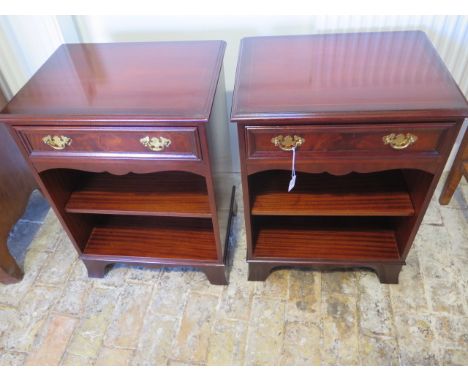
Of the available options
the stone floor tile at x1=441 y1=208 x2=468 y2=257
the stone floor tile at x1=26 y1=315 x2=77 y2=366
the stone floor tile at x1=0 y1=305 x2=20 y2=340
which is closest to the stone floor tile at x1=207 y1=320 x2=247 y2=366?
the stone floor tile at x1=26 y1=315 x2=77 y2=366

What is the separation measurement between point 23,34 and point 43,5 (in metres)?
0.18

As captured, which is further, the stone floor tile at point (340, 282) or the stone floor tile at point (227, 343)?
the stone floor tile at point (340, 282)

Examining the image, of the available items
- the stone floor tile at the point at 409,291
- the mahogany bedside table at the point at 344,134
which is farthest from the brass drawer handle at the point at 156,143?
the stone floor tile at the point at 409,291

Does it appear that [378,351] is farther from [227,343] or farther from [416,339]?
[227,343]

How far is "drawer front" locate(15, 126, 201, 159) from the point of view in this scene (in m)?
1.06

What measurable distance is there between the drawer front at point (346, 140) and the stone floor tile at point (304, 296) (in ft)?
2.16

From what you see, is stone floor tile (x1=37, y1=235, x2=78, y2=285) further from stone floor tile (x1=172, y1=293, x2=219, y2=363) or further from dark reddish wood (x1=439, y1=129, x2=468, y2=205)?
dark reddish wood (x1=439, y1=129, x2=468, y2=205)

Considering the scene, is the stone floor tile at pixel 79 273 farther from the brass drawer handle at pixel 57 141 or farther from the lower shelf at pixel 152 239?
the brass drawer handle at pixel 57 141

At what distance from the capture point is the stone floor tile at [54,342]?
1.39m

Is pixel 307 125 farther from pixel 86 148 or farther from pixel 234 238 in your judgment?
pixel 234 238

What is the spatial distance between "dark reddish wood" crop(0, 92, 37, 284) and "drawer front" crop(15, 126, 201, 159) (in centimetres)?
51

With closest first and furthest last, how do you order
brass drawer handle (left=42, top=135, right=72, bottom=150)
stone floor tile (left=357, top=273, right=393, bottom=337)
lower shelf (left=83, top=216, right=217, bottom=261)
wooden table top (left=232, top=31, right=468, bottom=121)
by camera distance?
wooden table top (left=232, top=31, right=468, bottom=121)
brass drawer handle (left=42, top=135, right=72, bottom=150)
stone floor tile (left=357, top=273, right=393, bottom=337)
lower shelf (left=83, top=216, right=217, bottom=261)

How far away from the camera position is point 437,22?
4.60 feet
